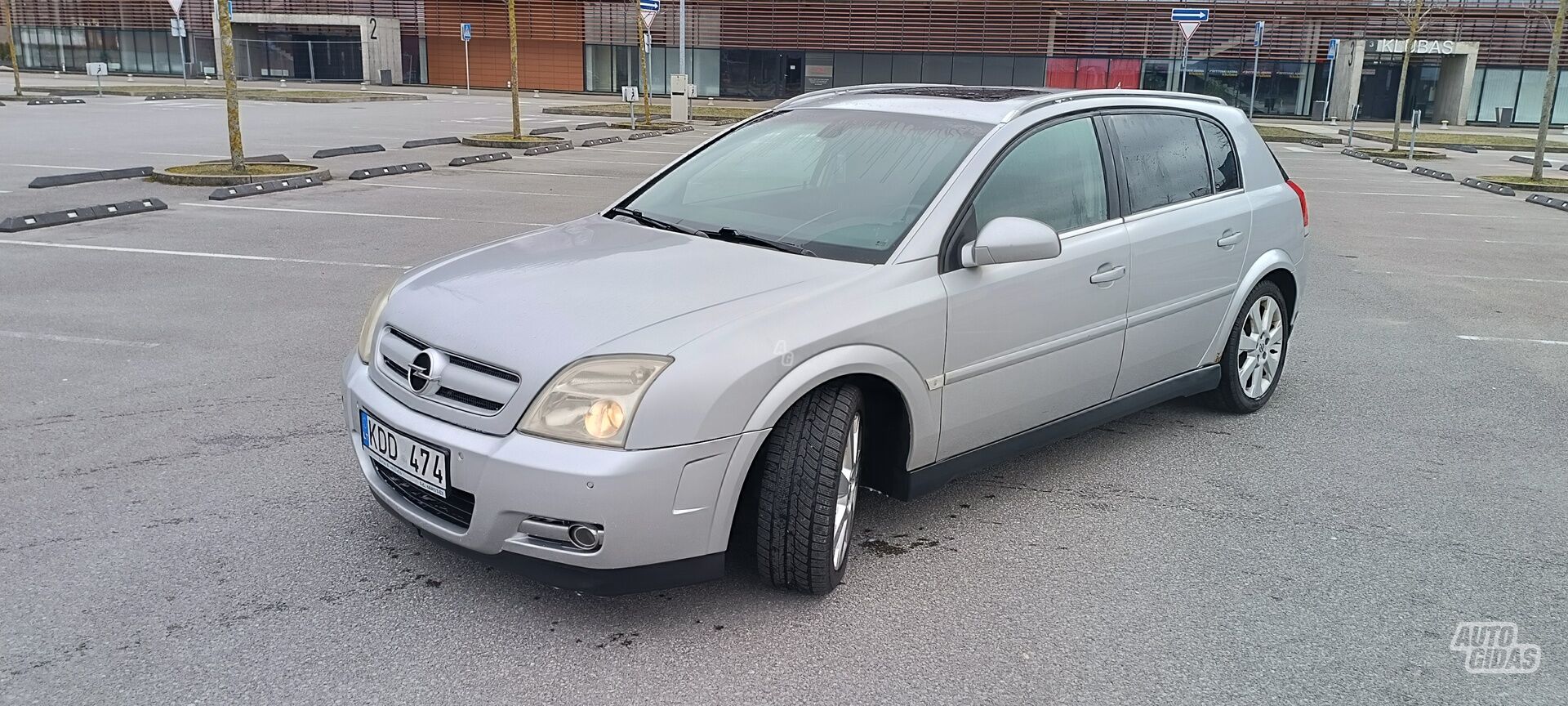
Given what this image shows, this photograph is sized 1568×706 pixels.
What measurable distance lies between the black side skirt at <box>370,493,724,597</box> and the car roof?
6.93 ft

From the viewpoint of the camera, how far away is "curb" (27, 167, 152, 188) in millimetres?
13780

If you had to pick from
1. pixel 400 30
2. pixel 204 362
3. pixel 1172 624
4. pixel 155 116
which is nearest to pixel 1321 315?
pixel 1172 624

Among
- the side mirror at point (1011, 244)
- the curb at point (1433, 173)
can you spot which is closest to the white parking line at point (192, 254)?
the side mirror at point (1011, 244)

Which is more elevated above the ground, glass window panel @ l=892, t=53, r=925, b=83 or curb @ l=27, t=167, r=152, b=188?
glass window panel @ l=892, t=53, r=925, b=83

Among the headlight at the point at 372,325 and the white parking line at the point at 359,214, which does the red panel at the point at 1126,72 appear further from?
the headlight at the point at 372,325

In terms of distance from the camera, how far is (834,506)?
138 inches

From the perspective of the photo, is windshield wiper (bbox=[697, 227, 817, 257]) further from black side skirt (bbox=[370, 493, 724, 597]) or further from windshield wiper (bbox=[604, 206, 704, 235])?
black side skirt (bbox=[370, 493, 724, 597])

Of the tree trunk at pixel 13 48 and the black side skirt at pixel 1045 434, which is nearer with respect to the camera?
the black side skirt at pixel 1045 434

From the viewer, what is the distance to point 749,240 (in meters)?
4.15

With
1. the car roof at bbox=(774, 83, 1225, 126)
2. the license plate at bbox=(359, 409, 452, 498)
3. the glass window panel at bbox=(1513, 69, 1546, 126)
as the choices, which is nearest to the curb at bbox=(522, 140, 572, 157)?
the car roof at bbox=(774, 83, 1225, 126)

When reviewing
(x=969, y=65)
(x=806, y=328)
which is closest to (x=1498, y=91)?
(x=969, y=65)

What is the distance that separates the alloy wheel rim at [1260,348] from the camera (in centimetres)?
568

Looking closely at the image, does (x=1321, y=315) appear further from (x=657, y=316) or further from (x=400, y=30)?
(x=400, y=30)

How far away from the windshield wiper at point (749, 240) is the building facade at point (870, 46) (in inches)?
1641
